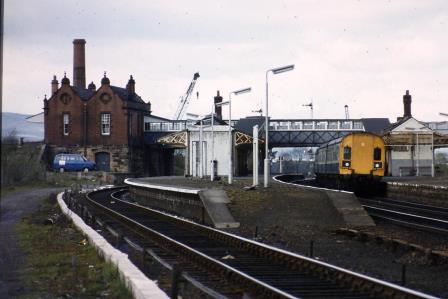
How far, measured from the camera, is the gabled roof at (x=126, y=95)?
7619 cm

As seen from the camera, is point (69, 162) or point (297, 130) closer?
point (69, 162)

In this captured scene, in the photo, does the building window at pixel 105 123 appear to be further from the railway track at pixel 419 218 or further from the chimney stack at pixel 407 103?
the railway track at pixel 419 218

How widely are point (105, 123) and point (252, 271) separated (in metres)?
65.4

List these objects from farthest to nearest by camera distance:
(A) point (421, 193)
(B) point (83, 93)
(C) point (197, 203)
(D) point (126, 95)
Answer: (B) point (83, 93) < (D) point (126, 95) < (A) point (421, 193) < (C) point (197, 203)

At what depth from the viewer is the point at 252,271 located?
11.6 metres

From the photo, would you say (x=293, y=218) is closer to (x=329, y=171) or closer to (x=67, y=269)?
(x=67, y=269)

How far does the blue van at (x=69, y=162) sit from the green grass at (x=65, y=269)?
4906cm

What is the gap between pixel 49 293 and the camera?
32.4ft

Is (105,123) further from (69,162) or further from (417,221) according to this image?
(417,221)

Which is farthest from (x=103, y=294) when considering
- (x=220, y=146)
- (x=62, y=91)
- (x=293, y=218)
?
(x=62, y=91)

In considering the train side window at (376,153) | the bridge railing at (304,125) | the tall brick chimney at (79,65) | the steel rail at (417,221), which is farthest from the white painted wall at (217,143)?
the steel rail at (417,221)

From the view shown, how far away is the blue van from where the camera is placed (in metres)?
68.8

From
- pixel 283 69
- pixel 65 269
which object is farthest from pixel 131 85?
pixel 65 269

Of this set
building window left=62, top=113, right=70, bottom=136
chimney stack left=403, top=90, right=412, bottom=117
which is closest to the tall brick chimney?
building window left=62, top=113, right=70, bottom=136
